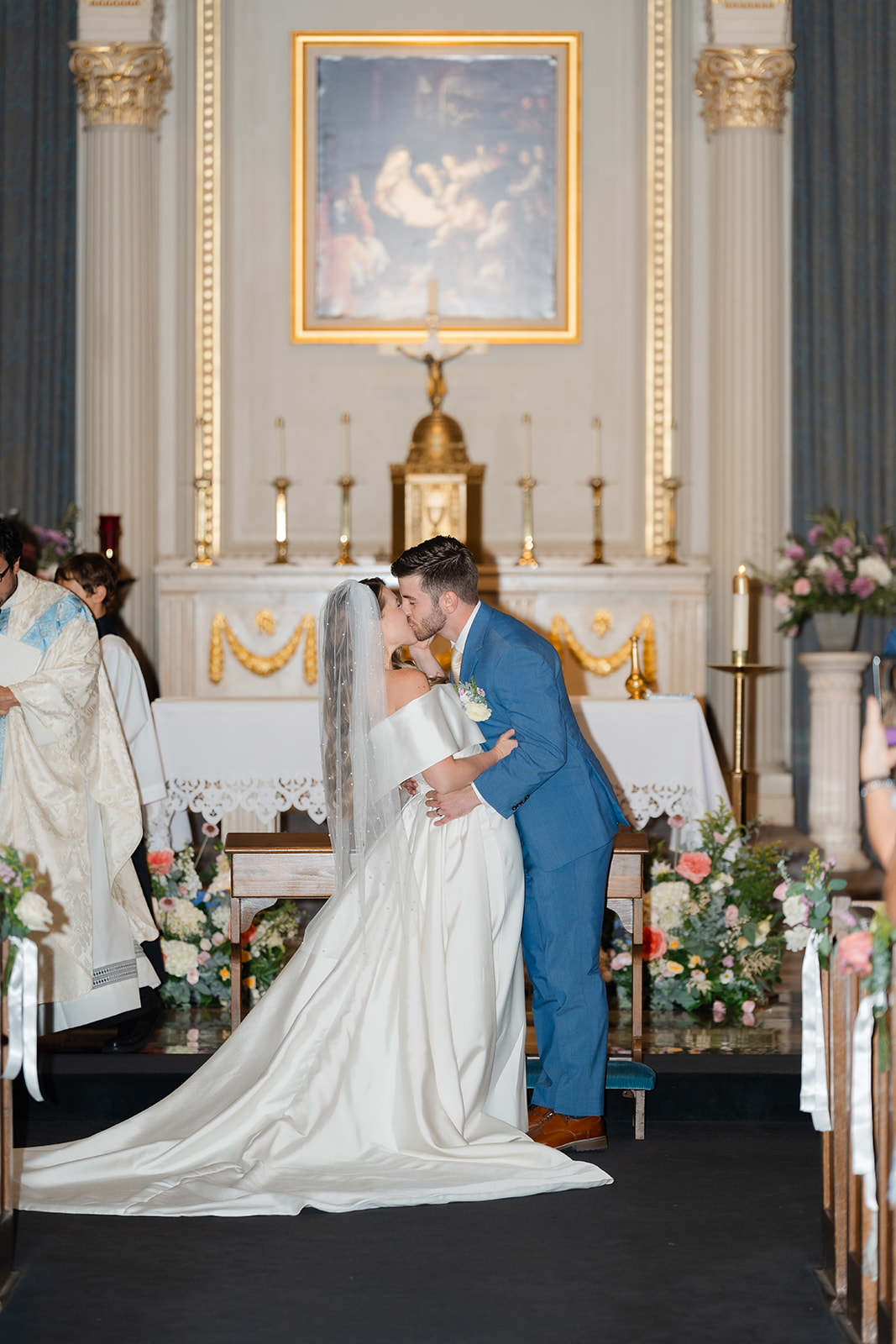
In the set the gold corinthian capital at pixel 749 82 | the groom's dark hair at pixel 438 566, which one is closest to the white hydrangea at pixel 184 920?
the groom's dark hair at pixel 438 566

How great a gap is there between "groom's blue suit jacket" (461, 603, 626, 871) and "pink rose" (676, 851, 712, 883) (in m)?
1.31

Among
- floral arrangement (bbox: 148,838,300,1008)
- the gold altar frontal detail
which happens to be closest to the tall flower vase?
the gold altar frontal detail

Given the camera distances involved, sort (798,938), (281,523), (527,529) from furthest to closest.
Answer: (527,529) < (281,523) < (798,938)

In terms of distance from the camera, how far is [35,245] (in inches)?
377

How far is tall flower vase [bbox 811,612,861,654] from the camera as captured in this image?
8.48 m

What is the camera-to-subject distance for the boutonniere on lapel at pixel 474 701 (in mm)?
4156

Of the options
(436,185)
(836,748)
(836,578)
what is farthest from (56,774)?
(436,185)

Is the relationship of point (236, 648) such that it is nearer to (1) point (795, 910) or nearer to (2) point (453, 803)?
(2) point (453, 803)

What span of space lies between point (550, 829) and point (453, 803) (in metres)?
Result: 0.32

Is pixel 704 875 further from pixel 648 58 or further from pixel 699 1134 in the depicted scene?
pixel 648 58

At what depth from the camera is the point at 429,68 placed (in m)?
9.55

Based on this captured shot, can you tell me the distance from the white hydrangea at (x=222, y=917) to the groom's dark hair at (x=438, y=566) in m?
2.02

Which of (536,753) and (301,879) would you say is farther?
(301,879)

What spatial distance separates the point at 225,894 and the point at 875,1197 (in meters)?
3.27
